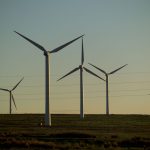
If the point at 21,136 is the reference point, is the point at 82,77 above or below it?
above

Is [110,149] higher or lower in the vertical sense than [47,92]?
lower

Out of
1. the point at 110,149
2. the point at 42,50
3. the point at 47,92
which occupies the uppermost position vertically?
the point at 42,50

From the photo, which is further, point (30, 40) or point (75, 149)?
point (30, 40)

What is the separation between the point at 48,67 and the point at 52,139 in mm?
40948

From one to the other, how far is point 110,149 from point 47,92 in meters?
51.2

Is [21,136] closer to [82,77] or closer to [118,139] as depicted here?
[118,139]

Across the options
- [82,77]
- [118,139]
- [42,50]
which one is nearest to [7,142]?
[118,139]

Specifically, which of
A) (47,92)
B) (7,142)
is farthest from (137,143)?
(47,92)

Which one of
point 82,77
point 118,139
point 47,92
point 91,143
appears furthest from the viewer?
point 82,77

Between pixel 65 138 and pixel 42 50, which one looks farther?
pixel 42 50

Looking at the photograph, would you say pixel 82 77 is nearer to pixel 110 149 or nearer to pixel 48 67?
pixel 48 67

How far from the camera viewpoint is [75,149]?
216 ft

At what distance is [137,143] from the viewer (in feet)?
250

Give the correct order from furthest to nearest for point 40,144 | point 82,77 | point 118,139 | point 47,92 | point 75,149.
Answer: point 82,77
point 47,92
point 118,139
point 40,144
point 75,149
